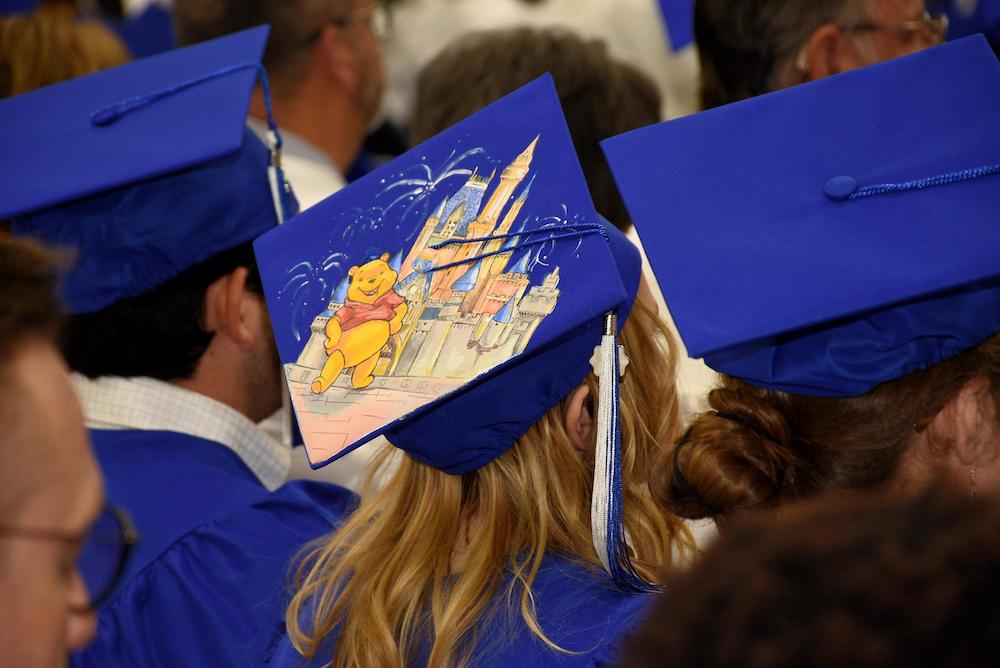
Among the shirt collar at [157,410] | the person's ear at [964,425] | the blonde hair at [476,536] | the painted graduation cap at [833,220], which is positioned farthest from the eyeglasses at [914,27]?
the shirt collar at [157,410]

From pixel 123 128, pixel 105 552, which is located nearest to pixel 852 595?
pixel 105 552

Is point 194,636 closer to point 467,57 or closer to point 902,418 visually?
point 902,418

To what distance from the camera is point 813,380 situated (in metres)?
1.50

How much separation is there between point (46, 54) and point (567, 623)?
2.38 m

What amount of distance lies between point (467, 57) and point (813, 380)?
4.63ft

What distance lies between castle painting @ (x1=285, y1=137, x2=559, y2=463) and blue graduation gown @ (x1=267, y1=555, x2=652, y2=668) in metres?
0.31

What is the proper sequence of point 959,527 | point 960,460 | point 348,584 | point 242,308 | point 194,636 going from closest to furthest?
1. point 959,527
2. point 960,460
3. point 348,584
4. point 194,636
5. point 242,308

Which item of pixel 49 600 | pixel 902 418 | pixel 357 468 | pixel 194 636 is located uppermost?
pixel 49 600

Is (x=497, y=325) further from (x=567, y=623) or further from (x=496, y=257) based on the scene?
(x=567, y=623)

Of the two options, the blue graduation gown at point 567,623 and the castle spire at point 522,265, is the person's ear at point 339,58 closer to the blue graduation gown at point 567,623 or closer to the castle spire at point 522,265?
the castle spire at point 522,265

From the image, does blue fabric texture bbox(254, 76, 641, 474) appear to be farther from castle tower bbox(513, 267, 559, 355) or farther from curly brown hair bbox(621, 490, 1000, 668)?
curly brown hair bbox(621, 490, 1000, 668)

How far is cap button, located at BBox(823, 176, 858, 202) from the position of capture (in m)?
1.46

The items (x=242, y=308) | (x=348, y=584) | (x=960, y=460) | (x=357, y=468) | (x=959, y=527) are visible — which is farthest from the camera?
(x=357, y=468)

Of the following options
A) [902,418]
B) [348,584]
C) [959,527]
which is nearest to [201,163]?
[348,584]
